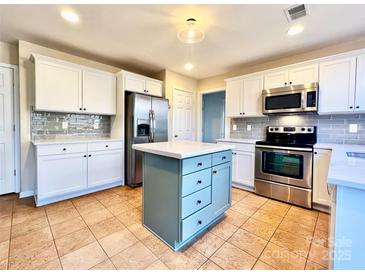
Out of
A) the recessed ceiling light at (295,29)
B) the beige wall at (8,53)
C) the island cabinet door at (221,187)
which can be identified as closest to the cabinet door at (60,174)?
the beige wall at (8,53)

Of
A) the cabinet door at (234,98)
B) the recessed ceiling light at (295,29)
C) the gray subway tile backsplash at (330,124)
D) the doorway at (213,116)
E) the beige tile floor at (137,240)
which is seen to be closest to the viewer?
the beige tile floor at (137,240)

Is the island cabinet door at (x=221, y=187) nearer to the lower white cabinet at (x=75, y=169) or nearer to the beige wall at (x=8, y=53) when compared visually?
the lower white cabinet at (x=75, y=169)

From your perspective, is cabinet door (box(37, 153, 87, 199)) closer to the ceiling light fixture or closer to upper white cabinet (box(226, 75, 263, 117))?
the ceiling light fixture

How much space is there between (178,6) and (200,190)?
6.45 feet

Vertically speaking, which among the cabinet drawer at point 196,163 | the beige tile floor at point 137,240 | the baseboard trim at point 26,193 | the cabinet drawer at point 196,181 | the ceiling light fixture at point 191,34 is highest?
the ceiling light fixture at point 191,34

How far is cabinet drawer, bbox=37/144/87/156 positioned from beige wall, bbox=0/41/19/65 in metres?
1.64

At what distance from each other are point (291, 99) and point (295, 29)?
0.99m

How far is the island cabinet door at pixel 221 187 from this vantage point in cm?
194

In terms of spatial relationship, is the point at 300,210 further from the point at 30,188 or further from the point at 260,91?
the point at 30,188

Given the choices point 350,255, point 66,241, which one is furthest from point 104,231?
point 350,255

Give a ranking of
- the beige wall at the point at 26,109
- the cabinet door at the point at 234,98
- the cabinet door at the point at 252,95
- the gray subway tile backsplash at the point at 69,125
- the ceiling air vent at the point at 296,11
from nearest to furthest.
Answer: the ceiling air vent at the point at 296,11 → the beige wall at the point at 26,109 → the gray subway tile backsplash at the point at 69,125 → the cabinet door at the point at 252,95 → the cabinet door at the point at 234,98

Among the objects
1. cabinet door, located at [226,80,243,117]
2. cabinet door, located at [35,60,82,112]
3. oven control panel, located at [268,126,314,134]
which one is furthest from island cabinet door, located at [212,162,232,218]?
cabinet door, located at [35,60,82,112]

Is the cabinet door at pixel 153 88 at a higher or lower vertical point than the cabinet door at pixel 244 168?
higher

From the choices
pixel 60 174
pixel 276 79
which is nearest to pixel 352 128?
pixel 276 79
